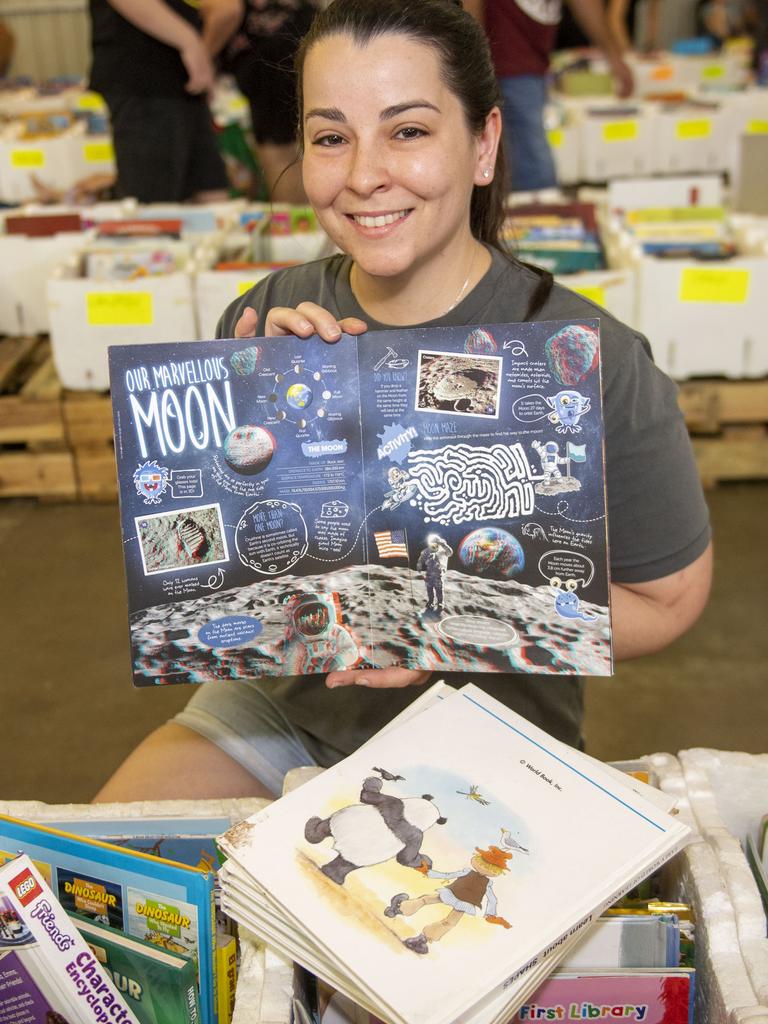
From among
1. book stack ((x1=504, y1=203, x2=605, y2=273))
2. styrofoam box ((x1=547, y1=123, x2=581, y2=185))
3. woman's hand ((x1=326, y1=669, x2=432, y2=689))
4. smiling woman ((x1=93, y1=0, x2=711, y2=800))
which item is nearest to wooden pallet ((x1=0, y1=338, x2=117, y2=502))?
book stack ((x1=504, y1=203, x2=605, y2=273))

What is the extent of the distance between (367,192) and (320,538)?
1.42 ft

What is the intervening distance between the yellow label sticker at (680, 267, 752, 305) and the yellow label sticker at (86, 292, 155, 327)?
5.05 ft

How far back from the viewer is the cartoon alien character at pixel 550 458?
121cm

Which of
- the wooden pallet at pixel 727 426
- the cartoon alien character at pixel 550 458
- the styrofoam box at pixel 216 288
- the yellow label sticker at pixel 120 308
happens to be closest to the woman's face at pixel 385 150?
the cartoon alien character at pixel 550 458

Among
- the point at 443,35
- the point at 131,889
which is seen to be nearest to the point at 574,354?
the point at 443,35

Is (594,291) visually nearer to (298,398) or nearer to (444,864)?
(298,398)

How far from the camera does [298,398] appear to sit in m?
1.25

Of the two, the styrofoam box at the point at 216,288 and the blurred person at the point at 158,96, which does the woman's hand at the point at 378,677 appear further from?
the blurred person at the point at 158,96

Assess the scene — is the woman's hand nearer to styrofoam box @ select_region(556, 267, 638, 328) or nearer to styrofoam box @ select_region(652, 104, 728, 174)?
styrofoam box @ select_region(556, 267, 638, 328)

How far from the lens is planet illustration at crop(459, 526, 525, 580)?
1.25m

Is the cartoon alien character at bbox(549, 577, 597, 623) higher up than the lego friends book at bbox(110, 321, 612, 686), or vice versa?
the lego friends book at bbox(110, 321, 612, 686)

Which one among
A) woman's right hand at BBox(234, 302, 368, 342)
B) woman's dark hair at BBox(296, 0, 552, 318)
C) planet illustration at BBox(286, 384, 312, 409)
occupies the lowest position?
planet illustration at BBox(286, 384, 312, 409)

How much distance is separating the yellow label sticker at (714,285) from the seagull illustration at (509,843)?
2.45 metres

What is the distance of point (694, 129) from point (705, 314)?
259cm
